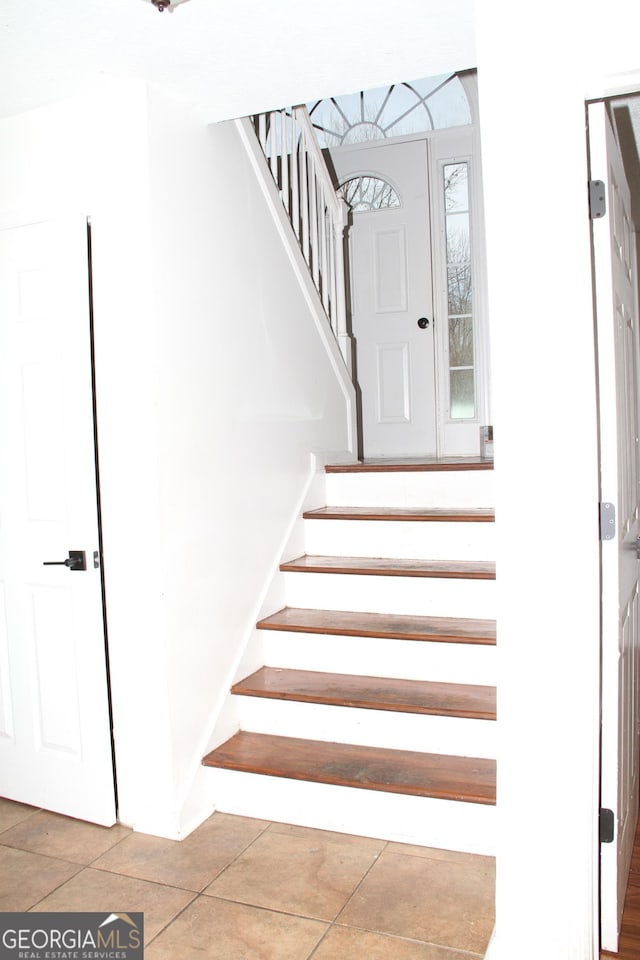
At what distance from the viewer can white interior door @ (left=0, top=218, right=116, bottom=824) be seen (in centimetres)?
259

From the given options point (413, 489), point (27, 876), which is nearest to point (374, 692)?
point (413, 489)

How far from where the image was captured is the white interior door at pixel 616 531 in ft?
5.93

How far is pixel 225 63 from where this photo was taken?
7.72ft

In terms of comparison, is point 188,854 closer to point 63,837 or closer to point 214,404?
point 63,837

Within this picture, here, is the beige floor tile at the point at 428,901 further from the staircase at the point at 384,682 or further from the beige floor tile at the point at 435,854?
the staircase at the point at 384,682

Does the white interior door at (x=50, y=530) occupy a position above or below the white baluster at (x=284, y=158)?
below

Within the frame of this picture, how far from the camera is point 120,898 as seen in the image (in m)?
2.19

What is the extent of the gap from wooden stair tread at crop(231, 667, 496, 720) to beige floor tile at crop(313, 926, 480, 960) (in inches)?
28.3

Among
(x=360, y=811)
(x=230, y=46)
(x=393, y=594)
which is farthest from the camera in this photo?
(x=393, y=594)

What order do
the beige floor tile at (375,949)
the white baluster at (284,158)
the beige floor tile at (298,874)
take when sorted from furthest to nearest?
the white baluster at (284,158)
the beige floor tile at (298,874)
the beige floor tile at (375,949)

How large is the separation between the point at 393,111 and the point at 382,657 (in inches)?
144

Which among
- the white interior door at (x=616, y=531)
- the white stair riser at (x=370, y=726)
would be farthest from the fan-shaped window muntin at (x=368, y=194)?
the white stair riser at (x=370, y=726)

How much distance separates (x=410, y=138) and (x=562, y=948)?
14.7 ft

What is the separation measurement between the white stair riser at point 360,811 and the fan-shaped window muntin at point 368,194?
3.72 m
